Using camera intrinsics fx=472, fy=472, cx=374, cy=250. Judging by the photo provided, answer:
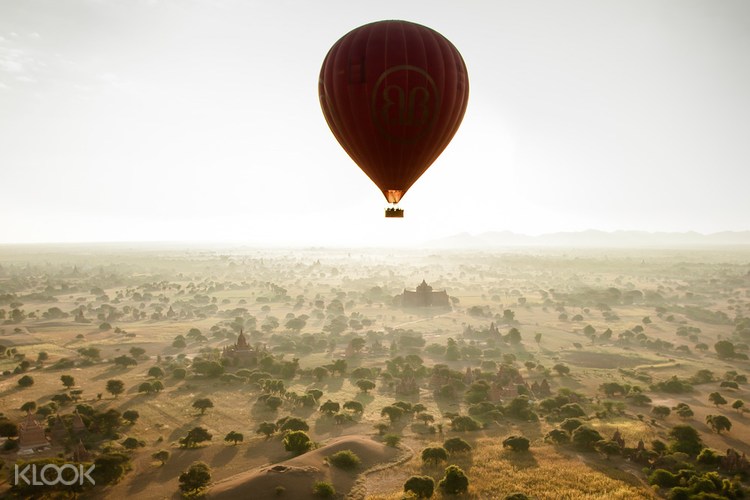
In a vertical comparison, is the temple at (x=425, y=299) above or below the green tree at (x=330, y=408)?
above

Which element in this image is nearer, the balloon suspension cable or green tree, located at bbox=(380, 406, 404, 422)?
the balloon suspension cable

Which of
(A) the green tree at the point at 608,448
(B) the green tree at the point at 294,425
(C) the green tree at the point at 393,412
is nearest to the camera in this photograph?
(A) the green tree at the point at 608,448

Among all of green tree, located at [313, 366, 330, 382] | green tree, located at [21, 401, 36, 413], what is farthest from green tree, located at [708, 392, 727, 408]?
green tree, located at [21, 401, 36, 413]

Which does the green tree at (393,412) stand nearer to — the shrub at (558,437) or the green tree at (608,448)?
the shrub at (558,437)

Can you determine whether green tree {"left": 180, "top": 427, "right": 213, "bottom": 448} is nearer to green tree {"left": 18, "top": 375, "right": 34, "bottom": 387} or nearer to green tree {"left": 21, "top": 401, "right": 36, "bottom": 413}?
green tree {"left": 21, "top": 401, "right": 36, "bottom": 413}

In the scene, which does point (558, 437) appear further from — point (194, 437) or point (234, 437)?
point (194, 437)

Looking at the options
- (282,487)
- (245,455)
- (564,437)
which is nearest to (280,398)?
(245,455)

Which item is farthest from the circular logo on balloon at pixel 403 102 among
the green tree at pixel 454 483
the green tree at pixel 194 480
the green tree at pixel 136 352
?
the green tree at pixel 136 352
